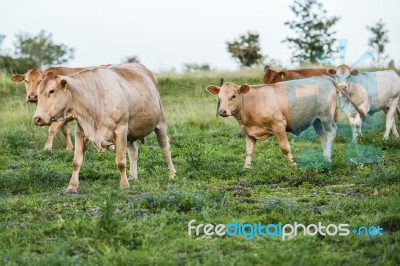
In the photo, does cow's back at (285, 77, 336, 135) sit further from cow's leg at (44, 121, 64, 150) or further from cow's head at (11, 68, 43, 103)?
cow's head at (11, 68, 43, 103)

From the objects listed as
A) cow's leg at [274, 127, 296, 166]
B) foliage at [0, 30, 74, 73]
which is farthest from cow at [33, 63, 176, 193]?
foliage at [0, 30, 74, 73]

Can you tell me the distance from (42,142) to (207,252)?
979 centimetres

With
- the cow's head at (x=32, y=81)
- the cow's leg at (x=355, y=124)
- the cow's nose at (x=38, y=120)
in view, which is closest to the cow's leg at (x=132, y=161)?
the cow's nose at (x=38, y=120)

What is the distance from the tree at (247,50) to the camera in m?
39.3

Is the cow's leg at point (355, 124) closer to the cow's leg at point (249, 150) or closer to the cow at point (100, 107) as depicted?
the cow's leg at point (249, 150)

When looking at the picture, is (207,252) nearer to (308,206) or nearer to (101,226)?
(101,226)

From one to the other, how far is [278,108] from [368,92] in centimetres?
439

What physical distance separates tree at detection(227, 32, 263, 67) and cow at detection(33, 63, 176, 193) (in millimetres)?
29453

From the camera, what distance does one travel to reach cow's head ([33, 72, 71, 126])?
8820 mm

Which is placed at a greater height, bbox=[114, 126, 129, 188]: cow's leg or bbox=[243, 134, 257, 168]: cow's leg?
bbox=[114, 126, 129, 188]: cow's leg

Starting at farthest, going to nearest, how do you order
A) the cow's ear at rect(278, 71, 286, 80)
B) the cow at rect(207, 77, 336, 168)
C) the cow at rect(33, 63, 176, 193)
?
1. the cow's ear at rect(278, 71, 286, 80)
2. the cow at rect(207, 77, 336, 168)
3. the cow at rect(33, 63, 176, 193)

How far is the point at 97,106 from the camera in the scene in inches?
367

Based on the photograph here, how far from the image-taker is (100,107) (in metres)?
9.36

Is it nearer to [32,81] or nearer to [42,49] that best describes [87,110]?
[32,81]
